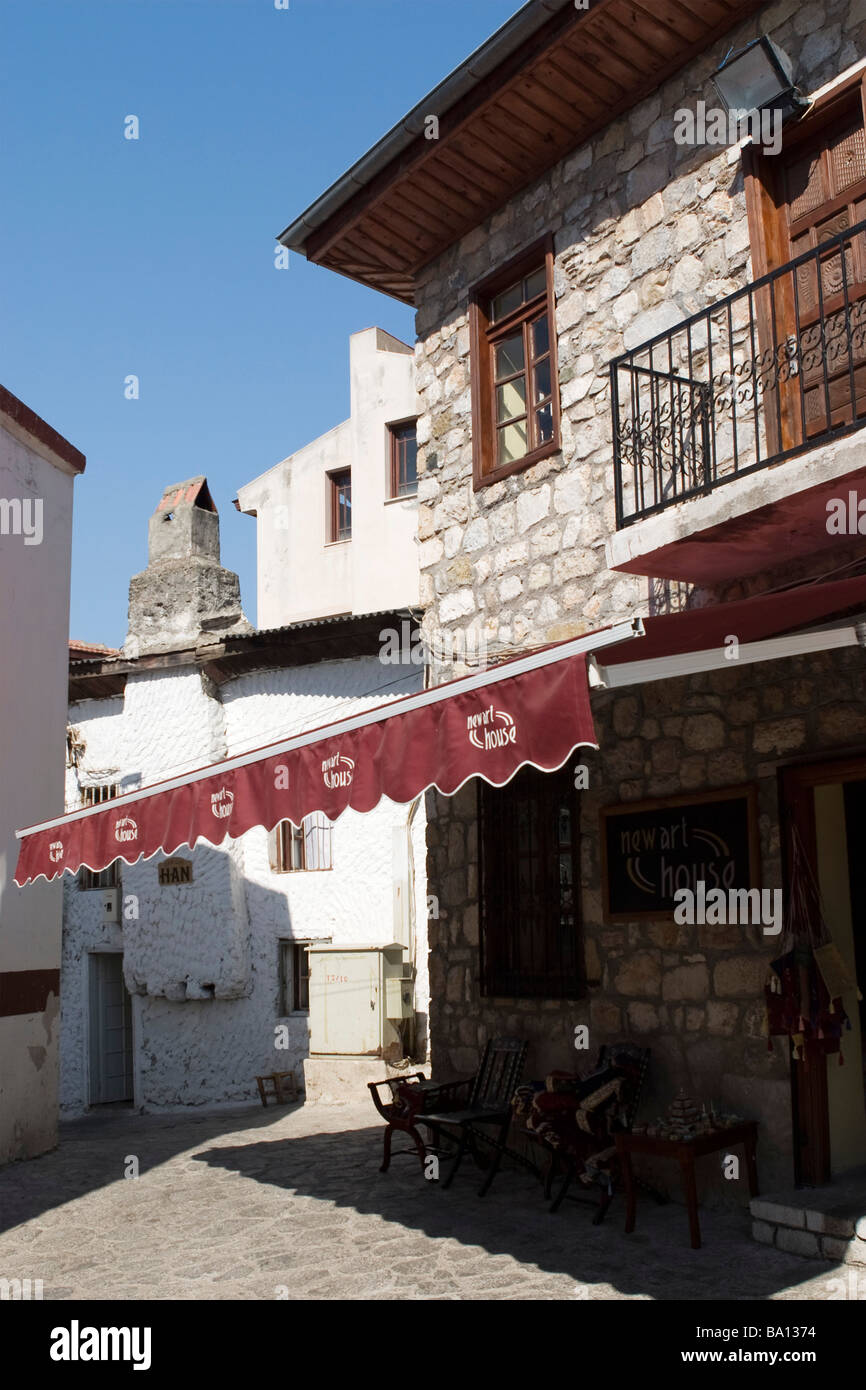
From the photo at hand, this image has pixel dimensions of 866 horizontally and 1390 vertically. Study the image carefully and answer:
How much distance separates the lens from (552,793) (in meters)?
8.22

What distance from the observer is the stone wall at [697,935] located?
630 centimetres

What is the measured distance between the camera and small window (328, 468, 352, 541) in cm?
2017

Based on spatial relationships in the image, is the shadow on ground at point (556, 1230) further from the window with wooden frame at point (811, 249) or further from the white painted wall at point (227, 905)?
the white painted wall at point (227, 905)

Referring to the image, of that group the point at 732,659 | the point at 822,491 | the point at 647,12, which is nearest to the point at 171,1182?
the point at 732,659

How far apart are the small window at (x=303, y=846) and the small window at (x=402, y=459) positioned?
6.05 metres

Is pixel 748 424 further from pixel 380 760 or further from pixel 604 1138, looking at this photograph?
pixel 604 1138

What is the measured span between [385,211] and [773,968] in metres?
6.20

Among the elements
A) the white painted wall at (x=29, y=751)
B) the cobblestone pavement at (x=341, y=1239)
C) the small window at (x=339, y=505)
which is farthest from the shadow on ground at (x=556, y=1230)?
the small window at (x=339, y=505)

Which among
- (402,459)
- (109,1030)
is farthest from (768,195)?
(109,1030)

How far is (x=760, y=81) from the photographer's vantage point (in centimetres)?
651

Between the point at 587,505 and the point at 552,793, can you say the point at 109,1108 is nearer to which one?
the point at 552,793

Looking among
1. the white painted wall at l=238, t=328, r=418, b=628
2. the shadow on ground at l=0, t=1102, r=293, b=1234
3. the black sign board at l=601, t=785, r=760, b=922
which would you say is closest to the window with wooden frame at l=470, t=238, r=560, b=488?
the black sign board at l=601, t=785, r=760, b=922

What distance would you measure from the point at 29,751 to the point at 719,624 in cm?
682

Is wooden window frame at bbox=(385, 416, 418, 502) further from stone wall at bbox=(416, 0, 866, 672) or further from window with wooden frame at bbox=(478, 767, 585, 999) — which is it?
window with wooden frame at bbox=(478, 767, 585, 999)
